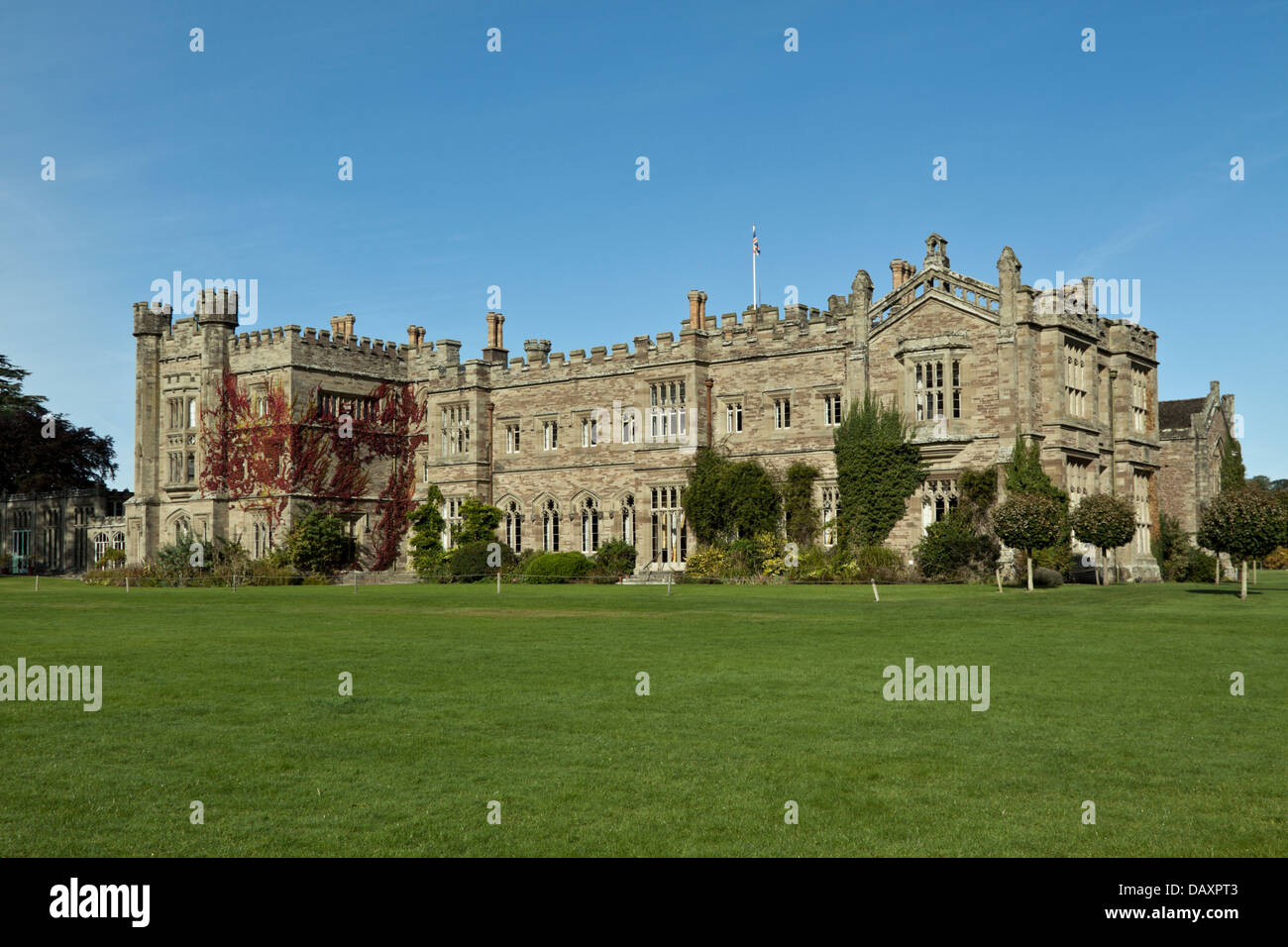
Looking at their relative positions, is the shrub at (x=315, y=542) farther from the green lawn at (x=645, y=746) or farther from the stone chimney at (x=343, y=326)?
the green lawn at (x=645, y=746)

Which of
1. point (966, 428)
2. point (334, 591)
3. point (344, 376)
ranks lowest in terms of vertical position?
point (334, 591)

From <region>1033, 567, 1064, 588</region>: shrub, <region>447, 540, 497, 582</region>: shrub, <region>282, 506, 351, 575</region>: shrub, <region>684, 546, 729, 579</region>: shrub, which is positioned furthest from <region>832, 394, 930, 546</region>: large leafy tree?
<region>282, 506, 351, 575</region>: shrub

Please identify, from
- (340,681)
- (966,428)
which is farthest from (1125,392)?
(340,681)

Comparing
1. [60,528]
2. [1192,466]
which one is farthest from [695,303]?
[60,528]

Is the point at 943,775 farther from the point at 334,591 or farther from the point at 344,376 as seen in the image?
the point at 344,376

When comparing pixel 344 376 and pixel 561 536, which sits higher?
pixel 344 376

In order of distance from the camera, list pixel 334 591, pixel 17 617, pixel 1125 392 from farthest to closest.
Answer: pixel 1125 392 → pixel 334 591 → pixel 17 617

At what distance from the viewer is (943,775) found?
907 cm

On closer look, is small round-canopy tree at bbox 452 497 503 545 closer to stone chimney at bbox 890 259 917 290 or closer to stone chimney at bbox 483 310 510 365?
stone chimney at bbox 483 310 510 365

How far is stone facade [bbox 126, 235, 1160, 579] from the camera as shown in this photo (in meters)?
37.7

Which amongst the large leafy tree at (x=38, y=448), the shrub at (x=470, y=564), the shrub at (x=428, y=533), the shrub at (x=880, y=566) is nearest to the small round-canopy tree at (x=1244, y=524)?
the shrub at (x=880, y=566)

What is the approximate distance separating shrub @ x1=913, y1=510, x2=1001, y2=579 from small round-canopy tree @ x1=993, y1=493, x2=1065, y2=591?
4864mm
